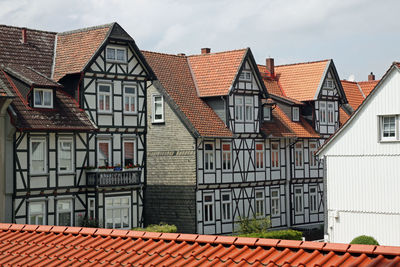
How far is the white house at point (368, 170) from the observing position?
33.9m

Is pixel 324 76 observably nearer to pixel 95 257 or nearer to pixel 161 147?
pixel 161 147

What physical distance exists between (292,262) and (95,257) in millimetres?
3725

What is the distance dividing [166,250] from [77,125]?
25.1 metres

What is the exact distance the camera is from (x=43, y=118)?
116ft

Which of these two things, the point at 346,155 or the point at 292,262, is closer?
the point at 292,262

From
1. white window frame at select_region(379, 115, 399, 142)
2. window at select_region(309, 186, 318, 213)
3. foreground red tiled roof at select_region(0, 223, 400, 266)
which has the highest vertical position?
white window frame at select_region(379, 115, 399, 142)

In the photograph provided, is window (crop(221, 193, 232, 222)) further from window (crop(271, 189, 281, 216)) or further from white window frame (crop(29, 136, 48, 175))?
white window frame (crop(29, 136, 48, 175))

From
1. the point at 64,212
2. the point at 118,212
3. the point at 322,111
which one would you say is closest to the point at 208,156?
the point at 118,212

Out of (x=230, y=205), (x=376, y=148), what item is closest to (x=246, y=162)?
(x=230, y=205)

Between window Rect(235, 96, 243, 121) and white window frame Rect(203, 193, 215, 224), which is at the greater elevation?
window Rect(235, 96, 243, 121)

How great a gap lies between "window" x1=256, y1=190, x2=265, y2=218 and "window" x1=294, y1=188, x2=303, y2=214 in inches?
151

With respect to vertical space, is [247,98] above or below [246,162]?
above

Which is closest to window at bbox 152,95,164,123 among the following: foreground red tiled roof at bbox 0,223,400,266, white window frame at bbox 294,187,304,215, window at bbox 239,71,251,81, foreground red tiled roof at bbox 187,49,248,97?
foreground red tiled roof at bbox 187,49,248,97

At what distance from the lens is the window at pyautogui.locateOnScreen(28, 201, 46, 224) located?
3462 cm
